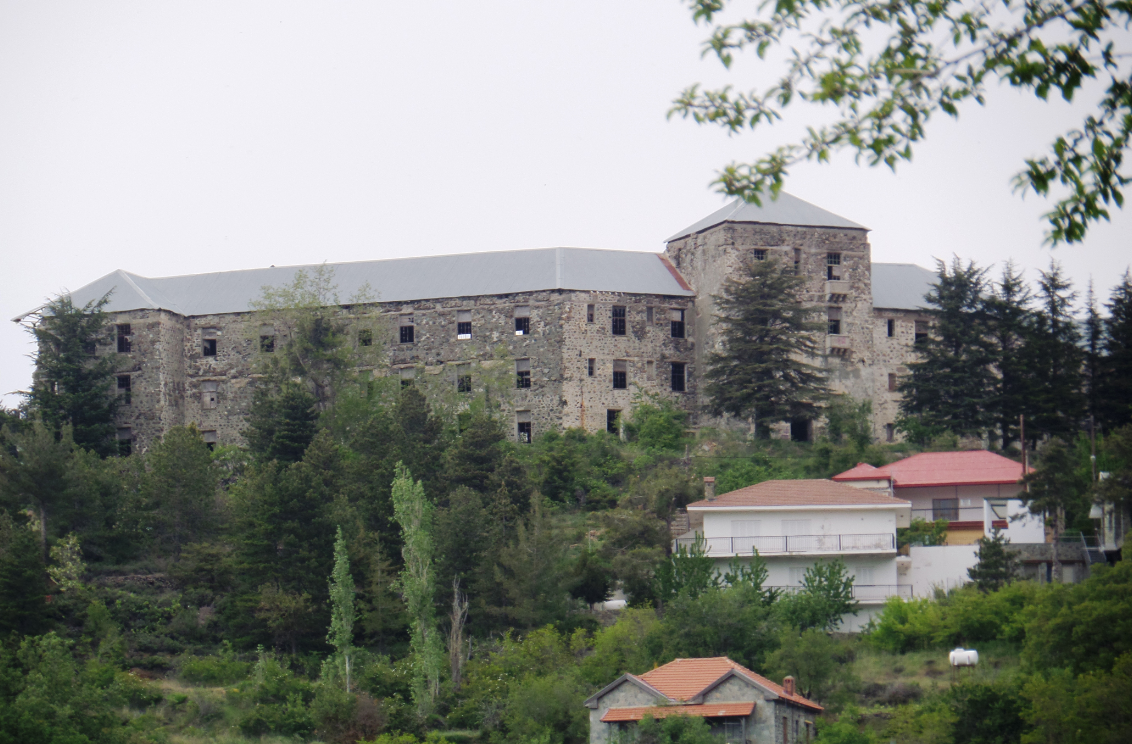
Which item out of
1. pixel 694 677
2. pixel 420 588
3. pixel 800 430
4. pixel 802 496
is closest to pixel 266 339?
pixel 800 430

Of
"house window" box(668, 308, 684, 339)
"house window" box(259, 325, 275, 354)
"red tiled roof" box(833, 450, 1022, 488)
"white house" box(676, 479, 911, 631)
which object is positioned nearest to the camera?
"white house" box(676, 479, 911, 631)

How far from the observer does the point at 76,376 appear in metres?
60.2

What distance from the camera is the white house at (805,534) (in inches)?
1774

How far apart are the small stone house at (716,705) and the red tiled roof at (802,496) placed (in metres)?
12.3

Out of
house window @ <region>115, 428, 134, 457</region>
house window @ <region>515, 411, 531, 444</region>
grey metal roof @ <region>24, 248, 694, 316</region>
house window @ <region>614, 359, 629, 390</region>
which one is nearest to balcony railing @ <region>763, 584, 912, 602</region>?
house window @ <region>614, 359, 629, 390</region>

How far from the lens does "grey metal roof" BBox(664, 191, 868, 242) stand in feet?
204

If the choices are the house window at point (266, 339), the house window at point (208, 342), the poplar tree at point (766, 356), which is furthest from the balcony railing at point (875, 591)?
the house window at point (208, 342)

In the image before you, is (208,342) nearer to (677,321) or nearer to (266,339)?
(266,339)

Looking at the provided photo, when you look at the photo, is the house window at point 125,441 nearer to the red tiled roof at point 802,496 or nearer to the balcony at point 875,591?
the red tiled roof at point 802,496

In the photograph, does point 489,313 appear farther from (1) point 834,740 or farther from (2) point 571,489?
(1) point 834,740

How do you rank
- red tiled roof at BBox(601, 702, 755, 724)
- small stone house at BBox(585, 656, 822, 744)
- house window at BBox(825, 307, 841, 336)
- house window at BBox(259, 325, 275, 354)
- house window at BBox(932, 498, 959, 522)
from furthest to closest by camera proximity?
house window at BBox(259, 325, 275, 354) → house window at BBox(825, 307, 841, 336) → house window at BBox(932, 498, 959, 522) → small stone house at BBox(585, 656, 822, 744) → red tiled roof at BBox(601, 702, 755, 724)

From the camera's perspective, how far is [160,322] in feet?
213

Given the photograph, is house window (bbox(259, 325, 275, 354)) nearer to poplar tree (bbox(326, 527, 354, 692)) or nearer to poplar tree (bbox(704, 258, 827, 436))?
poplar tree (bbox(704, 258, 827, 436))

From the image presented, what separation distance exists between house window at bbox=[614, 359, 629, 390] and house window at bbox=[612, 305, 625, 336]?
4.65 feet
